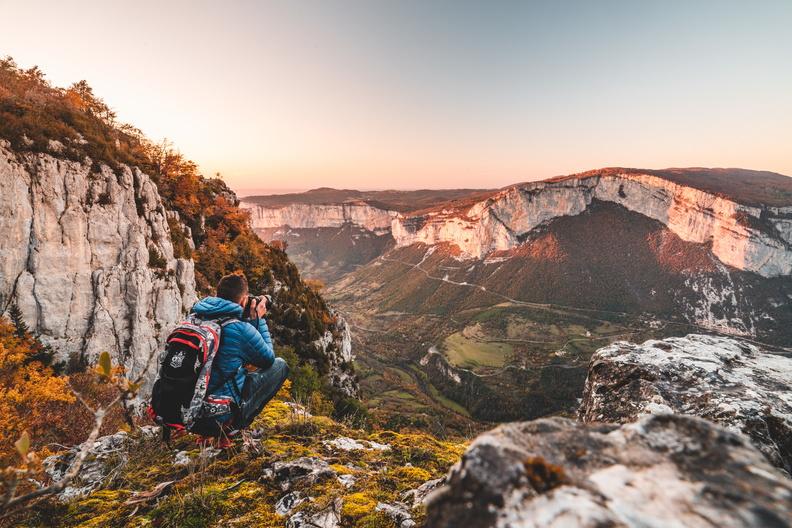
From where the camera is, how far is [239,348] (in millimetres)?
4715

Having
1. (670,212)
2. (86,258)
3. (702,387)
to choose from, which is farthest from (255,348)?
(670,212)

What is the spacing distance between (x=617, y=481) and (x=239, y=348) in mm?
4509

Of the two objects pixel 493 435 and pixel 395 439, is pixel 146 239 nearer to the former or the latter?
pixel 395 439

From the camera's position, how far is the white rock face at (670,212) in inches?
5782

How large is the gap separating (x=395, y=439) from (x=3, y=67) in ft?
131

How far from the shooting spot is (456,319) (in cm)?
15662

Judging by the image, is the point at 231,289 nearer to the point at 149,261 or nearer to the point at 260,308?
the point at 260,308

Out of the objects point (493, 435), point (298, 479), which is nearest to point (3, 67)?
point (298, 479)

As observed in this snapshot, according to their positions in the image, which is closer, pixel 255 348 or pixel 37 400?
pixel 255 348

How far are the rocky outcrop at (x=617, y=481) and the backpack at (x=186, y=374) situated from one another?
3.68m

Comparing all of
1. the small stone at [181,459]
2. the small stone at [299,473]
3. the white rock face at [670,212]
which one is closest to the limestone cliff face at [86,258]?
the small stone at [181,459]

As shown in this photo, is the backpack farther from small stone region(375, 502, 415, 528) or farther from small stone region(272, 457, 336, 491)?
small stone region(375, 502, 415, 528)

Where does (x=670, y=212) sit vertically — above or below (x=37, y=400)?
above

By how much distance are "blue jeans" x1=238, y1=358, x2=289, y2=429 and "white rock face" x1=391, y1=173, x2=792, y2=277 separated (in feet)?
662
